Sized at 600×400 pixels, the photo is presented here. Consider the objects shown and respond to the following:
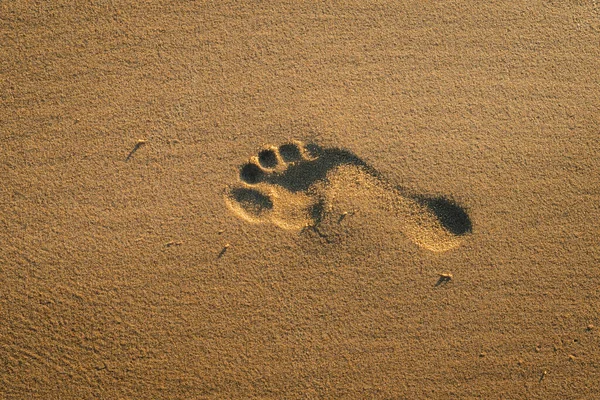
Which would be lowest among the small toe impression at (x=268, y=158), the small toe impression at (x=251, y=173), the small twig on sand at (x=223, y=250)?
the small twig on sand at (x=223, y=250)

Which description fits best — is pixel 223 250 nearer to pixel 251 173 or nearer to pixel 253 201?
pixel 253 201

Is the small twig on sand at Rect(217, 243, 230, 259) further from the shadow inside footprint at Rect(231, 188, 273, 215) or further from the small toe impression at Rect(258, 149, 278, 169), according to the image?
the small toe impression at Rect(258, 149, 278, 169)

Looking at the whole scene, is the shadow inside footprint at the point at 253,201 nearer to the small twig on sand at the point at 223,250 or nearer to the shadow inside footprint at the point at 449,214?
the small twig on sand at the point at 223,250

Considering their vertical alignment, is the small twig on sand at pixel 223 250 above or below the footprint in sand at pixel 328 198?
below

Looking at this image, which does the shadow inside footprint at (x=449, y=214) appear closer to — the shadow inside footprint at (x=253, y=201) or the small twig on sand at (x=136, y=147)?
the shadow inside footprint at (x=253, y=201)

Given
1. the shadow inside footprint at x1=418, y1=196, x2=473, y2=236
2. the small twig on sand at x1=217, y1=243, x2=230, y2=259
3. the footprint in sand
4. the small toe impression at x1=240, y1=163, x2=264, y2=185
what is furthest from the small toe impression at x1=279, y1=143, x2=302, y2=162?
the shadow inside footprint at x1=418, y1=196, x2=473, y2=236

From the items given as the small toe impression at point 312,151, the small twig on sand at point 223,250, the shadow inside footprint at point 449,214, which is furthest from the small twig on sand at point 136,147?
the shadow inside footprint at point 449,214

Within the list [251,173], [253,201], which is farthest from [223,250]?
[251,173]

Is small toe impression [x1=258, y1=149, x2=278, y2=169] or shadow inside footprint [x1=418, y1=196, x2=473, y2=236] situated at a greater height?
small toe impression [x1=258, y1=149, x2=278, y2=169]

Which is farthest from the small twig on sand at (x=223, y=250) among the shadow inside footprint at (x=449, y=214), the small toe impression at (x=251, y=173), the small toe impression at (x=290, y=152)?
the shadow inside footprint at (x=449, y=214)
